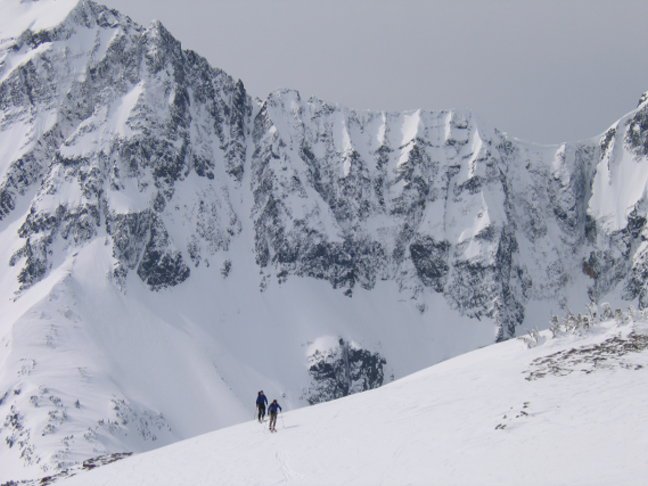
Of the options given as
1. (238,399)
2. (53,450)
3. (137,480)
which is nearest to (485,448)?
(137,480)

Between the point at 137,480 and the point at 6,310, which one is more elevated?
the point at 6,310

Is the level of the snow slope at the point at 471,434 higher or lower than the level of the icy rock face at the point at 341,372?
lower

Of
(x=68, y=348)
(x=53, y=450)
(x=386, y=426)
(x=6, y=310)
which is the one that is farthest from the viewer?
(x=6, y=310)

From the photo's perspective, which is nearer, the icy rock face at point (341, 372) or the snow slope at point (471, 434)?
the snow slope at point (471, 434)

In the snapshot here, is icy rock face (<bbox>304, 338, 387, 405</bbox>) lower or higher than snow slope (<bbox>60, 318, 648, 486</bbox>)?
higher

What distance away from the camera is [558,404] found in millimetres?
33594

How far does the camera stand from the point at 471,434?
107 ft

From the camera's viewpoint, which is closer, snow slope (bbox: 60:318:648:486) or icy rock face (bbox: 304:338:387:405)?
snow slope (bbox: 60:318:648:486)

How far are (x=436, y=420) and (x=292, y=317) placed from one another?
165m

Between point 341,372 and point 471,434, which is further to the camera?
point 341,372

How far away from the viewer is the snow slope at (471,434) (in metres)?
28.6

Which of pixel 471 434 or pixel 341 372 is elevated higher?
pixel 341 372

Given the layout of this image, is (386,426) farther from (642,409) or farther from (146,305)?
(146,305)

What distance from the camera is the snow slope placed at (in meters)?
28.6
